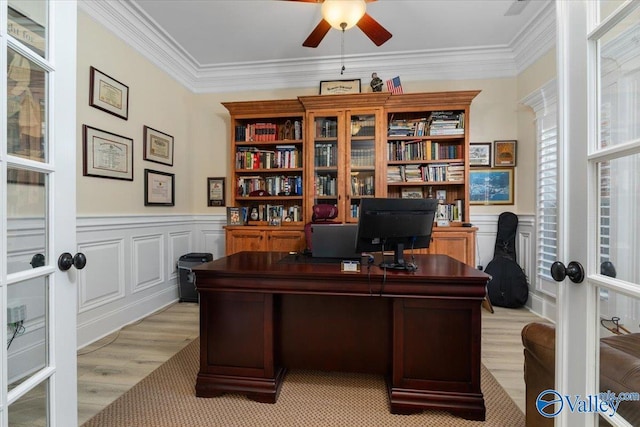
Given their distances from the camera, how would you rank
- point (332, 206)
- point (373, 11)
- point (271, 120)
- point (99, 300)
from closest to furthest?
point (99, 300) → point (373, 11) → point (332, 206) → point (271, 120)

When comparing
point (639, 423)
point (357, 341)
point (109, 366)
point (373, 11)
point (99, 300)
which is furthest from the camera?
point (373, 11)

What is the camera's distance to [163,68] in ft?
11.3

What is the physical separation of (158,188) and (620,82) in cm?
371

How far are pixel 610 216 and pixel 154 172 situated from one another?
144 inches

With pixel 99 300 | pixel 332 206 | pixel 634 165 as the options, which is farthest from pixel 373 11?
pixel 99 300

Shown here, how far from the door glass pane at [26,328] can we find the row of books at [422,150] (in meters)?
3.21

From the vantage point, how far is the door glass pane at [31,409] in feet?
2.86

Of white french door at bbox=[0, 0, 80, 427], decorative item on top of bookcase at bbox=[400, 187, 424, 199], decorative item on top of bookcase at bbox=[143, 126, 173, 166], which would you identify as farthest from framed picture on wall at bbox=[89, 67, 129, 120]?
decorative item on top of bookcase at bbox=[400, 187, 424, 199]

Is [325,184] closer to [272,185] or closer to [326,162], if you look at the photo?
[326,162]

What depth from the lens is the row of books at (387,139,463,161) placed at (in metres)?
3.45

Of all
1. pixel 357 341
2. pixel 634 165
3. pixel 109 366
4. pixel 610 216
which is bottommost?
pixel 109 366

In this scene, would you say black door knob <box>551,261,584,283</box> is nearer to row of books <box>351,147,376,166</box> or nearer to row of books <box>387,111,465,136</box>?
row of books <box>351,147,376,166</box>

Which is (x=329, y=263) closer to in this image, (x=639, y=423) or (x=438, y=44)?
(x=639, y=423)

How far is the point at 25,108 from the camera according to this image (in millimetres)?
935
